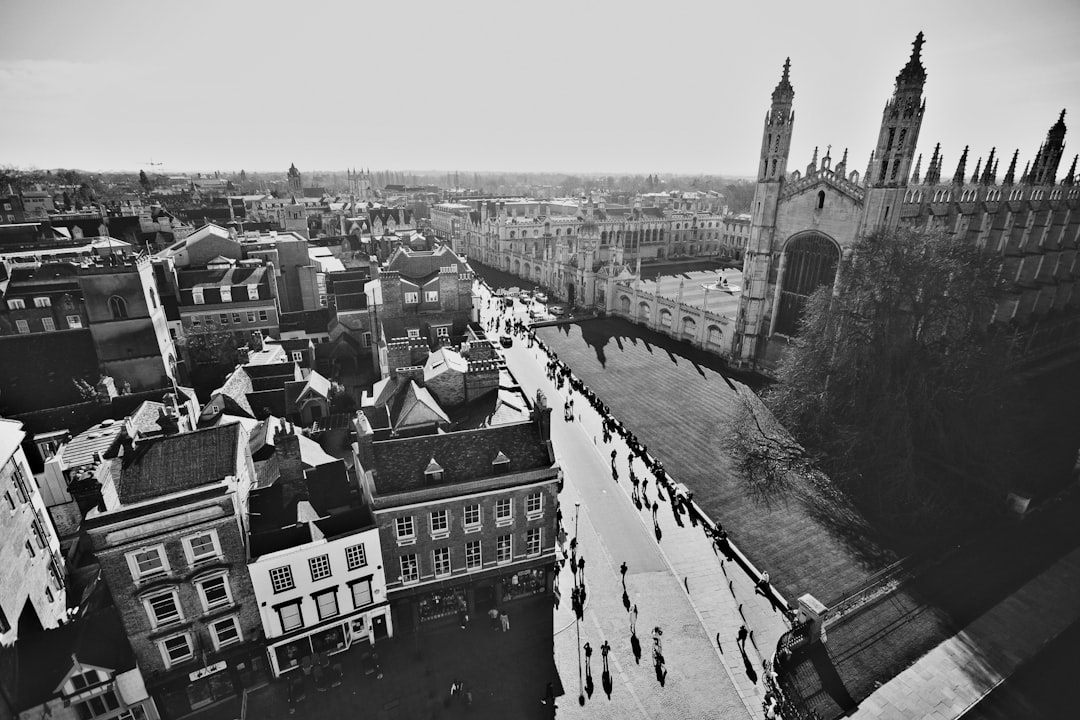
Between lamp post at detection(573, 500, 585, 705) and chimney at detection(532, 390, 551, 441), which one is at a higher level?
chimney at detection(532, 390, 551, 441)

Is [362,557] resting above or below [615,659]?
→ above

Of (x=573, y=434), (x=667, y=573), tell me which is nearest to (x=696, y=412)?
(x=573, y=434)

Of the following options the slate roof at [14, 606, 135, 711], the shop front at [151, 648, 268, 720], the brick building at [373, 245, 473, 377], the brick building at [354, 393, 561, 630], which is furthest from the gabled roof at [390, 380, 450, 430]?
the slate roof at [14, 606, 135, 711]

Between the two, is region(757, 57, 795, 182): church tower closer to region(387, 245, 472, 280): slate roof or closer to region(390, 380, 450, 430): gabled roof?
region(387, 245, 472, 280): slate roof

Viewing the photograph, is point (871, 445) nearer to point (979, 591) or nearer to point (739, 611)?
point (979, 591)

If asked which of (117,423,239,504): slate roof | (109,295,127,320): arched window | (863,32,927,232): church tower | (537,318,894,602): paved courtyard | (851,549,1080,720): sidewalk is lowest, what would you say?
(537,318,894,602): paved courtyard

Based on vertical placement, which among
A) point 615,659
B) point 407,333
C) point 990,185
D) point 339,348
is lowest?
point 615,659

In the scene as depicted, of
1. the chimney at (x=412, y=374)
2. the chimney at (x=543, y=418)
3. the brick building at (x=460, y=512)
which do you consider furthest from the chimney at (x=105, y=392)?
the chimney at (x=543, y=418)
